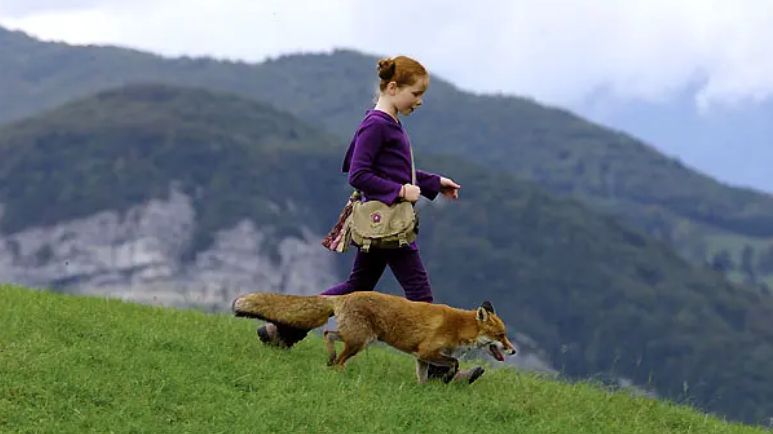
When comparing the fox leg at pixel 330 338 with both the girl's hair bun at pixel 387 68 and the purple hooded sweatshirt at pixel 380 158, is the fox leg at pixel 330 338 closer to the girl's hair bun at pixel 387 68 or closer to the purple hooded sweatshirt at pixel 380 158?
the purple hooded sweatshirt at pixel 380 158

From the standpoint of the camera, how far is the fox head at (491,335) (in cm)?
844

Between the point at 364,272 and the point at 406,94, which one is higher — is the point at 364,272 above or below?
below

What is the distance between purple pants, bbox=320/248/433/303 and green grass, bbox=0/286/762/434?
29.1 inches

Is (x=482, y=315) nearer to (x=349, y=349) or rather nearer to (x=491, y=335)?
(x=491, y=335)

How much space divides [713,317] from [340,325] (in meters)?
202

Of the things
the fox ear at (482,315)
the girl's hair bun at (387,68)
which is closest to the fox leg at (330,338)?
the fox ear at (482,315)

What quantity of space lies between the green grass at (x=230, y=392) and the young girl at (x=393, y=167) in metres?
0.80

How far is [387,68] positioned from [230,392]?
2963 millimetres

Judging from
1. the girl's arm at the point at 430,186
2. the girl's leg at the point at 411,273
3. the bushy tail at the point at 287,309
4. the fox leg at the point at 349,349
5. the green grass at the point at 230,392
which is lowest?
the green grass at the point at 230,392

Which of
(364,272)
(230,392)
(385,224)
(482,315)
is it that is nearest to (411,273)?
(364,272)

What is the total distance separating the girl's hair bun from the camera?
8.62 metres

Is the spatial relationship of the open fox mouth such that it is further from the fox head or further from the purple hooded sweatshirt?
the purple hooded sweatshirt

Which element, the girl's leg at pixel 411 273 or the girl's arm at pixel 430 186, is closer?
the girl's leg at pixel 411 273

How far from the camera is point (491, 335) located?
27.7ft
